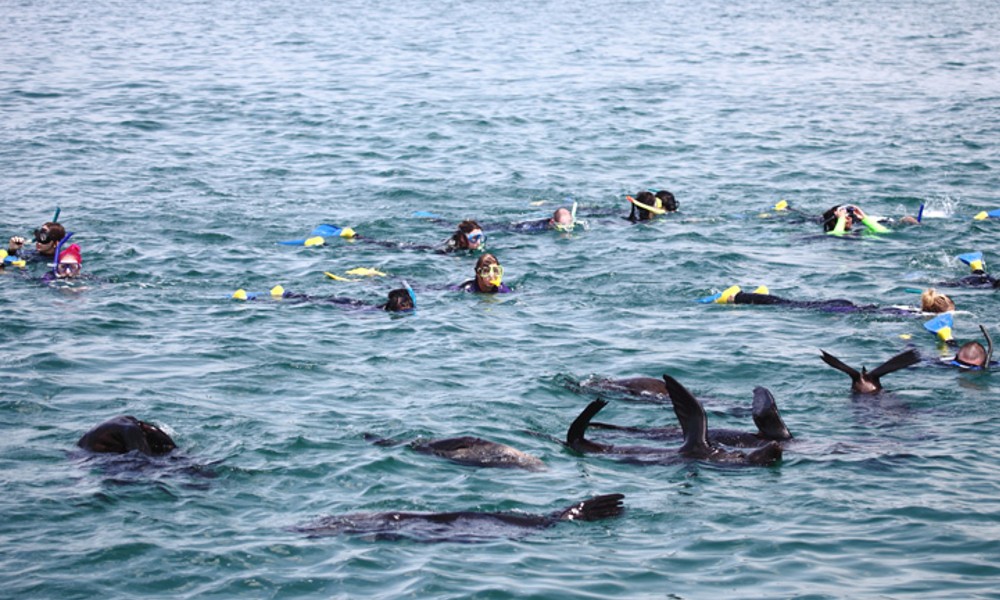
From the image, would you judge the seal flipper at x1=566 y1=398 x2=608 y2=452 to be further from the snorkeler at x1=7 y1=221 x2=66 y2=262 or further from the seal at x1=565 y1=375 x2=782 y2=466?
the snorkeler at x1=7 y1=221 x2=66 y2=262

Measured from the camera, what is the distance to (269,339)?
12086mm

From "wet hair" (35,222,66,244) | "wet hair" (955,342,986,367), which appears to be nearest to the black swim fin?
"wet hair" (955,342,986,367)

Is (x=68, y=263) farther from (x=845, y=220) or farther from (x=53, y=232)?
(x=845, y=220)

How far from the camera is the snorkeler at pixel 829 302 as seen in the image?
12.4m

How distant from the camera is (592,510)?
7793 millimetres

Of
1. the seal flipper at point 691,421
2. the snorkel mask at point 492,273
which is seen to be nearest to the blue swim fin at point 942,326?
the seal flipper at point 691,421

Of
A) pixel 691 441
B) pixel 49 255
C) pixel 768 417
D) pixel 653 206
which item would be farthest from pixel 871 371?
pixel 49 255

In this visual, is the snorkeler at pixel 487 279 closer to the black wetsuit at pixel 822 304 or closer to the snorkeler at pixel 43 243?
the black wetsuit at pixel 822 304

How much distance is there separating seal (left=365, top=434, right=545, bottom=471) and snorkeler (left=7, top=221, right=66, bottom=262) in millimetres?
7509

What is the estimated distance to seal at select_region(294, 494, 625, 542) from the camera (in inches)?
301

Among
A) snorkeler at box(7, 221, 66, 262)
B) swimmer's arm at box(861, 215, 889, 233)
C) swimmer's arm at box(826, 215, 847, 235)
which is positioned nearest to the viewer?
snorkeler at box(7, 221, 66, 262)

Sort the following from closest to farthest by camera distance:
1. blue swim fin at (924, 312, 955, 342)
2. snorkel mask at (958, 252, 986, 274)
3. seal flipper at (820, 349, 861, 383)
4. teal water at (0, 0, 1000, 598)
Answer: teal water at (0, 0, 1000, 598) < seal flipper at (820, 349, 861, 383) < blue swim fin at (924, 312, 955, 342) < snorkel mask at (958, 252, 986, 274)

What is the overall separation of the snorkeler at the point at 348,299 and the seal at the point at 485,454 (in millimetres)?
4254

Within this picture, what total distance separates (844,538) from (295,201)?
12402 millimetres
